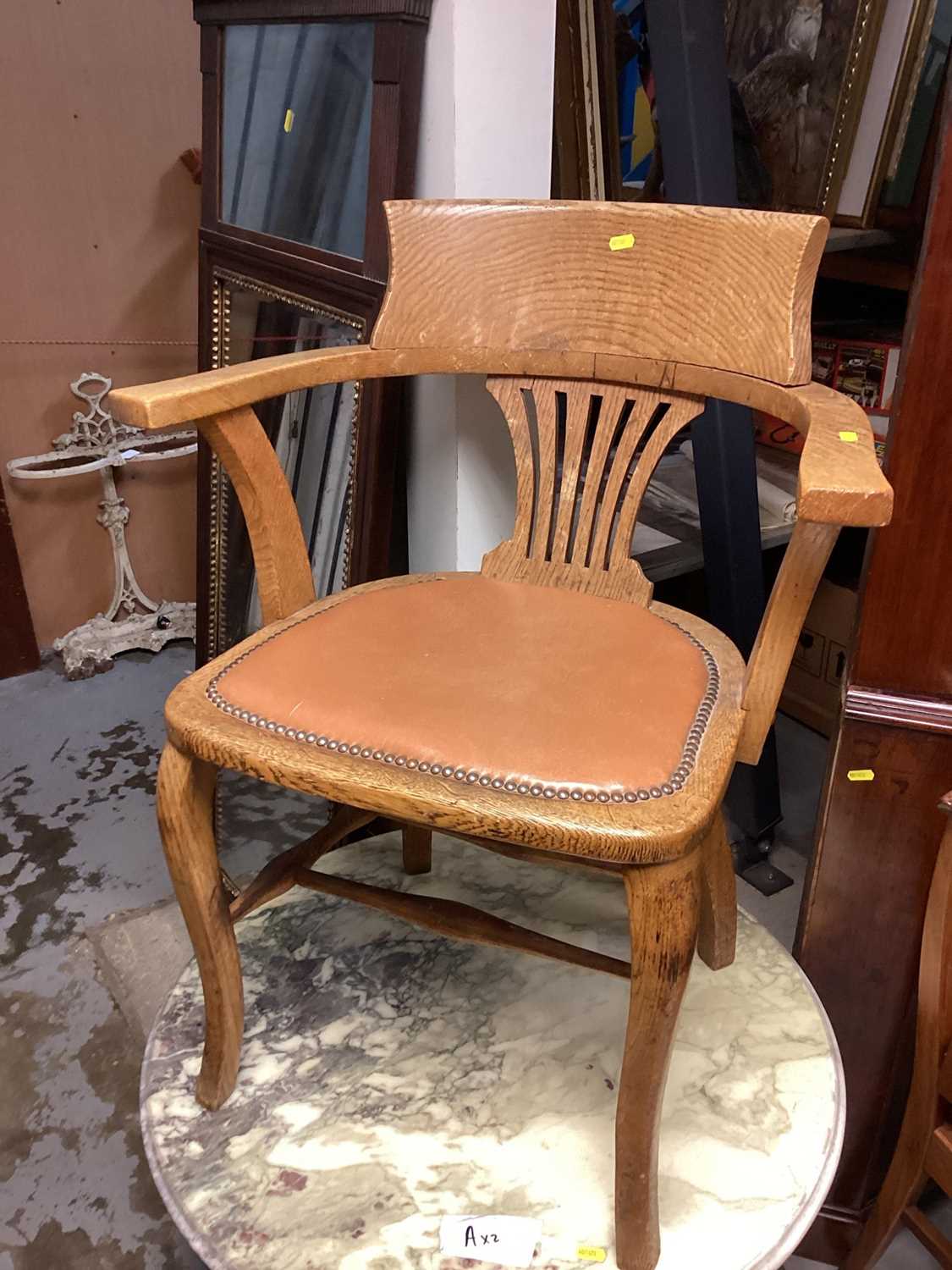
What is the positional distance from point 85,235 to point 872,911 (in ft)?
7.23

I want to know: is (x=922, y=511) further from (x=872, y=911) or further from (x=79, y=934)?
(x=79, y=934)

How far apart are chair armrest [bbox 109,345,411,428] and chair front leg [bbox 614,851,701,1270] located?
61 centimetres

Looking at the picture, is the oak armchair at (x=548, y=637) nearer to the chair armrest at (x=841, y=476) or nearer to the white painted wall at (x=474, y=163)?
the chair armrest at (x=841, y=476)

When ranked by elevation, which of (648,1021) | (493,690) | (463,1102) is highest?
(493,690)

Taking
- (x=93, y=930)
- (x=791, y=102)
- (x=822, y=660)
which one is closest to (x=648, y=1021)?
(x=93, y=930)

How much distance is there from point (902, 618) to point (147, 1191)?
1.25m

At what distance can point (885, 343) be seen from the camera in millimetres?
1828

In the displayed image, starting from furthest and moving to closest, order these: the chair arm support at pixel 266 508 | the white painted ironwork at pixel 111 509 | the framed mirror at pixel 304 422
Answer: the white painted ironwork at pixel 111 509, the framed mirror at pixel 304 422, the chair arm support at pixel 266 508

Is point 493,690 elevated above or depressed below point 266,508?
below

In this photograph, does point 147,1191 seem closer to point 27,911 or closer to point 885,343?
point 27,911

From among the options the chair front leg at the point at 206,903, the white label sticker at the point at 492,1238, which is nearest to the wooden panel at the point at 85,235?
the chair front leg at the point at 206,903

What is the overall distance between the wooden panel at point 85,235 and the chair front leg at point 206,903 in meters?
1.76

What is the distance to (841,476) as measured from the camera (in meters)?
0.74

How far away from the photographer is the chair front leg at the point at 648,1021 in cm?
78
